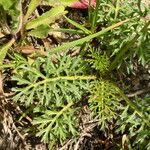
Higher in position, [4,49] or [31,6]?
[31,6]

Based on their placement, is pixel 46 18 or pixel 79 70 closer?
pixel 79 70

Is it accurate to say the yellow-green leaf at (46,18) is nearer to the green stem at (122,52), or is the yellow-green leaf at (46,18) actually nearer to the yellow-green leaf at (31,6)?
the yellow-green leaf at (31,6)

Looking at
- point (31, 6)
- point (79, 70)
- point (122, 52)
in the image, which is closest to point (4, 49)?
point (31, 6)

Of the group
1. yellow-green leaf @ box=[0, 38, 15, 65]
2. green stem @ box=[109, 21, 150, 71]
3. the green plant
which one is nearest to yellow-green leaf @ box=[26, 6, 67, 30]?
the green plant

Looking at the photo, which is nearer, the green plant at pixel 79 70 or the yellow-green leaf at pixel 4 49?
the green plant at pixel 79 70

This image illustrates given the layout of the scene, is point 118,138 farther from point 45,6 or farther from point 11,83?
point 45,6

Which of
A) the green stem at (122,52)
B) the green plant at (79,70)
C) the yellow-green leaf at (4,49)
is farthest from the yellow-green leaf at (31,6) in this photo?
the green stem at (122,52)

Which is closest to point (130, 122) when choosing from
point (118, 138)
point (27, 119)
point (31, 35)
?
point (118, 138)

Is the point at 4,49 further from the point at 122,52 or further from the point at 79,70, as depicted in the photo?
the point at 122,52

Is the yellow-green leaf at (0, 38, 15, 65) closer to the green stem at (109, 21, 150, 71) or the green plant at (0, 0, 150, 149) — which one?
the green plant at (0, 0, 150, 149)

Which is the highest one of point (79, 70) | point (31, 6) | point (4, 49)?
point (31, 6)

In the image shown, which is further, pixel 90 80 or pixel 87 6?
pixel 87 6
